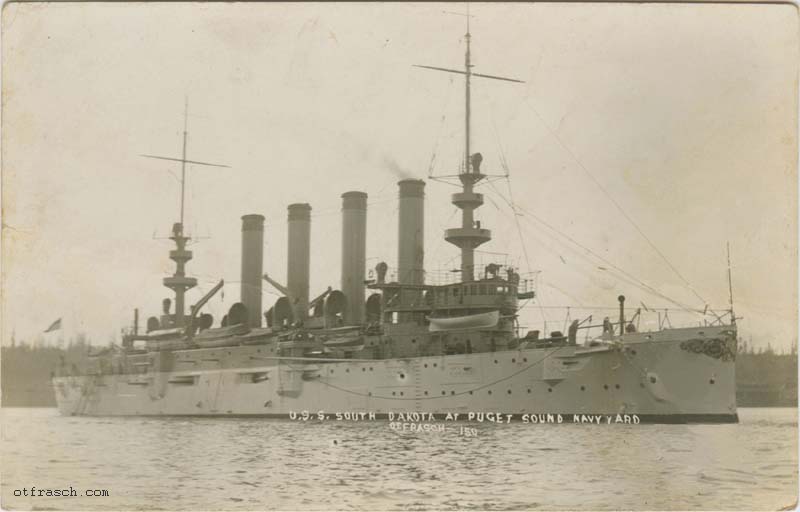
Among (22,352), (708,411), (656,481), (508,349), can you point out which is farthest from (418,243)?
(656,481)

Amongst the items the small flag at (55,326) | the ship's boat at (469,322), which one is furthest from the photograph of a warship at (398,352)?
the small flag at (55,326)

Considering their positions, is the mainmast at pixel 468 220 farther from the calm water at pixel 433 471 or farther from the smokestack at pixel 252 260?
the smokestack at pixel 252 260

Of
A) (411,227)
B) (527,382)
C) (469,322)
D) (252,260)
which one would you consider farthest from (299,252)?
(527,382)

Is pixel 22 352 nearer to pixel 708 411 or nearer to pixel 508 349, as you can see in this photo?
pixel 508 349

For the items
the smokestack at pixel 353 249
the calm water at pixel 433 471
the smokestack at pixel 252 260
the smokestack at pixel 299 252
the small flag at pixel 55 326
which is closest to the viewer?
the calm water at pixel 433 471

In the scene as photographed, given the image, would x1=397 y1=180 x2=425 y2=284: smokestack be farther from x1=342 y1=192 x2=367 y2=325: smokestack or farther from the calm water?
the calm water

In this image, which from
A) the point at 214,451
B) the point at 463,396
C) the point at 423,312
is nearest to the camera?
the point at 214,451

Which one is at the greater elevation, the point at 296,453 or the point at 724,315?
the point at 724,315
